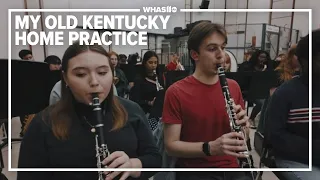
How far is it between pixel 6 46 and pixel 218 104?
0.55 meters

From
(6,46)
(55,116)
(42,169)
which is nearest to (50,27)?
(6,46)

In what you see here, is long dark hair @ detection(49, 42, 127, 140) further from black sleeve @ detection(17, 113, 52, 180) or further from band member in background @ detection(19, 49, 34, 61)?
band member in background @ detection(19, 49, 34, 61)

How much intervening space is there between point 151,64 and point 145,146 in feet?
2.16

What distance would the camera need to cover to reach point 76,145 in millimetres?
543

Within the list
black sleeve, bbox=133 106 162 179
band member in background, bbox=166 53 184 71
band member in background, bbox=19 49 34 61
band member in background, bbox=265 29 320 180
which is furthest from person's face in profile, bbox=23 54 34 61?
band member in background, bbox=265 29 320 180

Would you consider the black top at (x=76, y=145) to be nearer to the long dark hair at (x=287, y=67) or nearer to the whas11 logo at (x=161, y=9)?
the whas11 logo at (x=161, y=9)

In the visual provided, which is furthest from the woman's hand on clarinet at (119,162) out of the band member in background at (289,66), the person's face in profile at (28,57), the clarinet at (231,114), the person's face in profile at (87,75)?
the band member in background at (289,66)

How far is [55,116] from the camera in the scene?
550mm

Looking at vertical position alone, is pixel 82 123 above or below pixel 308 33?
below

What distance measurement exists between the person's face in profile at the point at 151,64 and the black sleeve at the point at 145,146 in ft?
1.58

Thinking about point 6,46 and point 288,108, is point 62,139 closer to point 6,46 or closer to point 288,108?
point 6,46

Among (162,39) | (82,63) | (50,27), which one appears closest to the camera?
(82,63)

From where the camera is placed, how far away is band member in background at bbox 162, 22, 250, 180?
642 mm

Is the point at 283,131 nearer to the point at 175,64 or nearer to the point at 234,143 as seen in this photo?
the point at 234,143
